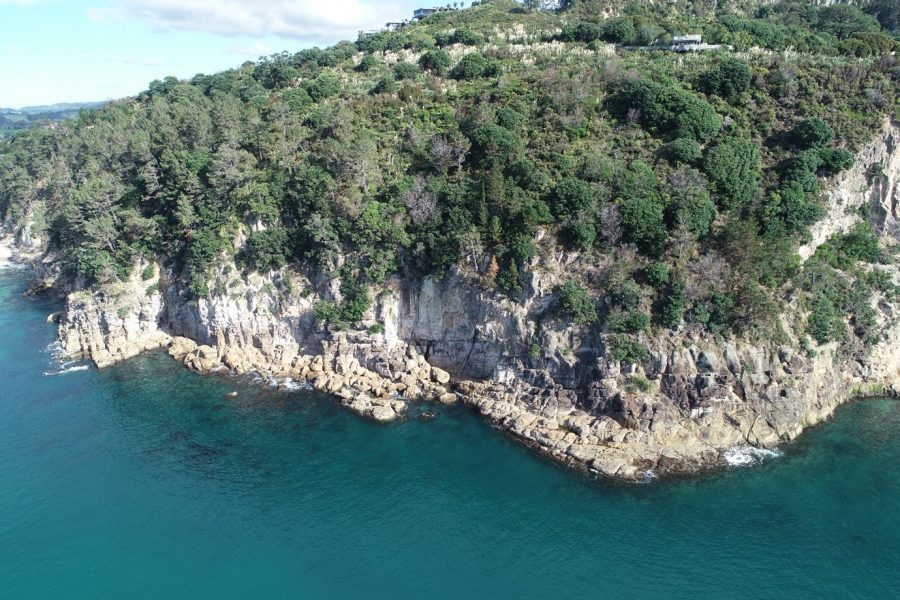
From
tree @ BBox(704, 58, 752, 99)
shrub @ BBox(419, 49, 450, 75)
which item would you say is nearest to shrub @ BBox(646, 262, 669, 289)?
tree @ BBox(704, 58, 752, 99)

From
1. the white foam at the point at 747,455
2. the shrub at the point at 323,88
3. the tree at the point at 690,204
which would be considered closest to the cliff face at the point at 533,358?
the white foam at the point at 747,455

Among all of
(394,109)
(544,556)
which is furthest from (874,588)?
(394,109)

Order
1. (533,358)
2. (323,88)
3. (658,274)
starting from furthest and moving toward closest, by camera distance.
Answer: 1. (323,88)
2. (533,358)
3. (658,274)

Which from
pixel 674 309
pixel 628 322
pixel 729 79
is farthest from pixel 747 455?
pixel 729 79

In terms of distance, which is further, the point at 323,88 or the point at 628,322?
the point at 323,88

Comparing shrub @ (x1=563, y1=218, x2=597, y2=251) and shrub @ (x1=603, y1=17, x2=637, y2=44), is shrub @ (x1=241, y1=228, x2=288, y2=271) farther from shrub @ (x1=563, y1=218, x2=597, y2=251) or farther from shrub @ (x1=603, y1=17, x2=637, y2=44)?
shrub @ (x1=603, y1=17, x2=637, y2=44)

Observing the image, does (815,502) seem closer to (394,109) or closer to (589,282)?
(589,282)

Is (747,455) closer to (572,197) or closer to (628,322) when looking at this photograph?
(628,322)
